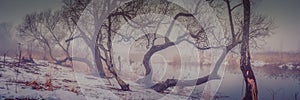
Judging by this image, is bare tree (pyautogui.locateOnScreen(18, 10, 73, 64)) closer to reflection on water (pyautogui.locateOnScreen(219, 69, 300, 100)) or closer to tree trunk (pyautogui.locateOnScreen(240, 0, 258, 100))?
tree trunk (pyautogui.locateOnScreen(240, 0, 258, 100))

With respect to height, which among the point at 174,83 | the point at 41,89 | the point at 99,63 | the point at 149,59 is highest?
the point at 149,59

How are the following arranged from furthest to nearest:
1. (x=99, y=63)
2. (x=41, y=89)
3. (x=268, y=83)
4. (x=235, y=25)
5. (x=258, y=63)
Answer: (x=99, y=63) < (x=235, y=25) < (x=258, y=63) < (x=268, y=83) < (x=41, y=89)

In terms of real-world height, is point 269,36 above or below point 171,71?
above

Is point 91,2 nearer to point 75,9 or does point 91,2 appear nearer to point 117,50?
point 75,9

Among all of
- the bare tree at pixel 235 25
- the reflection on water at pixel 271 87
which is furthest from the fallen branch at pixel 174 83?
the reflection on water at pixel 271 87

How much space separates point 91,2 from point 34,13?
3.16 m

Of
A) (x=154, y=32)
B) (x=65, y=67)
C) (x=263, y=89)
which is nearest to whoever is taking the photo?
(x=263, y=89)

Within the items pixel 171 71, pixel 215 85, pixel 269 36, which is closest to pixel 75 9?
pixel 171 71

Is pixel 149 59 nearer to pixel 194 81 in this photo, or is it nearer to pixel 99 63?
pixel 194 81

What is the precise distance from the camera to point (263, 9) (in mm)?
10312

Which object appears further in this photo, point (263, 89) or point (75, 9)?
point (75, 9)

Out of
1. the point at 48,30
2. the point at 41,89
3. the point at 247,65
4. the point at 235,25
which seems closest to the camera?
the point at 41,89

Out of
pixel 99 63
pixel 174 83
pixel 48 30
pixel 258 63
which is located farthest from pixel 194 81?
pixel 48 30

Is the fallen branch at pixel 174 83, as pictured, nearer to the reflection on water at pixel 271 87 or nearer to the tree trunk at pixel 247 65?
the reflection on water at pixel 271 87
